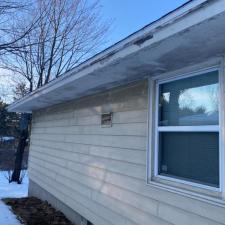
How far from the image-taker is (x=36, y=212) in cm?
774

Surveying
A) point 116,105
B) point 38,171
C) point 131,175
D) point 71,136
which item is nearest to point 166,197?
point 131,175

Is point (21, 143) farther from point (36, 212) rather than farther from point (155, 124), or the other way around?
point (155, 124)

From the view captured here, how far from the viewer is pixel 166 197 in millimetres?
3844

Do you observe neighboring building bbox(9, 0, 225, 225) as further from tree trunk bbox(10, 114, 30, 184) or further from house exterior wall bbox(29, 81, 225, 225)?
tree trunk bbox(10, 114, 30, 184)

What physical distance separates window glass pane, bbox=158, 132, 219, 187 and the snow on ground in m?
4.00

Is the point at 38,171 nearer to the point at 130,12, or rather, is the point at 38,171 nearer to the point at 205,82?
the point at 205,82

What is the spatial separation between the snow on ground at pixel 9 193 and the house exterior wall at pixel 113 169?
1030 millimetres

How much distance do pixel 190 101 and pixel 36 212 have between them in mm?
5272

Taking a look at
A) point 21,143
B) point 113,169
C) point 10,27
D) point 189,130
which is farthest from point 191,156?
point 21,143

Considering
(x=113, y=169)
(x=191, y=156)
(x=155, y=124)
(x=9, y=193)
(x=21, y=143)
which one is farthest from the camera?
(x=21, y=143)

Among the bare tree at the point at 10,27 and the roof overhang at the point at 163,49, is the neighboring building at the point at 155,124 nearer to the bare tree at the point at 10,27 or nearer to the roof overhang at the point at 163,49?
the roof overhang at the point at 163,49

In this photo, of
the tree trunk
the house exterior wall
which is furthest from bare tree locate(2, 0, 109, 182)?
the house exterior wall

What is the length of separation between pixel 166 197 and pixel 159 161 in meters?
0.44

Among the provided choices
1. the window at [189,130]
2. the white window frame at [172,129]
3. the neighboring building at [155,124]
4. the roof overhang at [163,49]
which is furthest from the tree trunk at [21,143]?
the window at [189,130]
